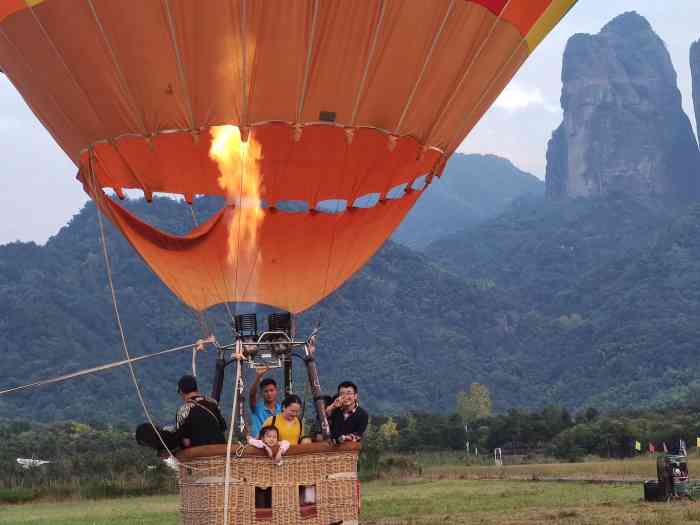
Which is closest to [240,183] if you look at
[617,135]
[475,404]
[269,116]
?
[269,116]

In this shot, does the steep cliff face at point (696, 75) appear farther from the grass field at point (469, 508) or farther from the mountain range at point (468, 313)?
the grass field at point (469, 508)

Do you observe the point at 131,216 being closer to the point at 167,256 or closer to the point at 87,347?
the point at 167,256

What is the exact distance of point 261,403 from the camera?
29.7 ft

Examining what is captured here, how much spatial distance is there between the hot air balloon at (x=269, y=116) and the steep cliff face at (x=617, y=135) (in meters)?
179

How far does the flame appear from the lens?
9.57m

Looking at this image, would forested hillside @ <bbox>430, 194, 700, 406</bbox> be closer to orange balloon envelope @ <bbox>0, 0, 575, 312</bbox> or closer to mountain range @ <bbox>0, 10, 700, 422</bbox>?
mountain range @ <bbox>0, 10, 700, 422</bbox>

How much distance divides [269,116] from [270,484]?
2.96 metres

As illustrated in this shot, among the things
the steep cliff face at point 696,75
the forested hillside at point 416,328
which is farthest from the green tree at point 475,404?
the steep cliff face at point 696,75

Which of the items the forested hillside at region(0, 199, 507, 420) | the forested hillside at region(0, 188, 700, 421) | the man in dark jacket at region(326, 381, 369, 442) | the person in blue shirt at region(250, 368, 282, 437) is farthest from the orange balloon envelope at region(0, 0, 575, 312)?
the forested hillside at region(0, 199, 507, 420)

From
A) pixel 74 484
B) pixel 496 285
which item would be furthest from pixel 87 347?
pixel 74 484

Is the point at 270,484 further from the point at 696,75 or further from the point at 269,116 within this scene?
the point at 696,75

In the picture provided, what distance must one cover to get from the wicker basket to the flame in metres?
2.40

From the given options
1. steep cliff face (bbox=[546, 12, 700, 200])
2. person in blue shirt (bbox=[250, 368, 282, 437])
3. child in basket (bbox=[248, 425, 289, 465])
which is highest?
steep cliff face (bbox=[546, 12, 700, 200])

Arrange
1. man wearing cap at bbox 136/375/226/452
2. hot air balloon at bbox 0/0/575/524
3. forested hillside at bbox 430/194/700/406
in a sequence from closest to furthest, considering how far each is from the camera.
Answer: man wearing cap at bbox 136/375/226/452, hot air balloon at bbox 0/0/575/524, forested hillside at bbox 430/194/700/406
